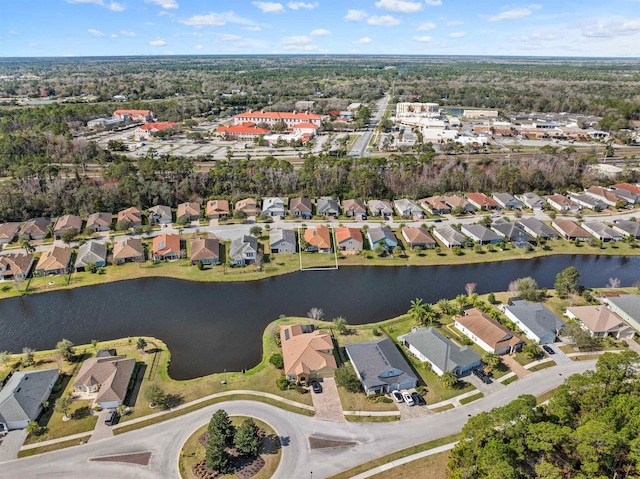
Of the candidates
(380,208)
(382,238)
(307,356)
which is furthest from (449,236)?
(307,356)

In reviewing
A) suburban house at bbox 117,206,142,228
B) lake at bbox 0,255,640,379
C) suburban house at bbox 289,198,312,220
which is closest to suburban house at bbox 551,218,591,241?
lake at bbox 0,255,640,379

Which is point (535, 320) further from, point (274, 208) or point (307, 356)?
point (274, 208)

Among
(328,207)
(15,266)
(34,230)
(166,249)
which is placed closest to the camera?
(15,266)

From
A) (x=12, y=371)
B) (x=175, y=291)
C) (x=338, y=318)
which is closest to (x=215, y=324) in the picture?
(x=175, y=291)

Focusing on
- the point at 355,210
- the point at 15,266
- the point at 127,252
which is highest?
the point at 355,210

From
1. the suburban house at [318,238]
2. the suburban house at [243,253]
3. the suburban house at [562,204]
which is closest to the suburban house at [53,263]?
the suburban house at [243,253]

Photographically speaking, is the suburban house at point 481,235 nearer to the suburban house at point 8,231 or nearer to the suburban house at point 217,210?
the suburban house at point 217,210
